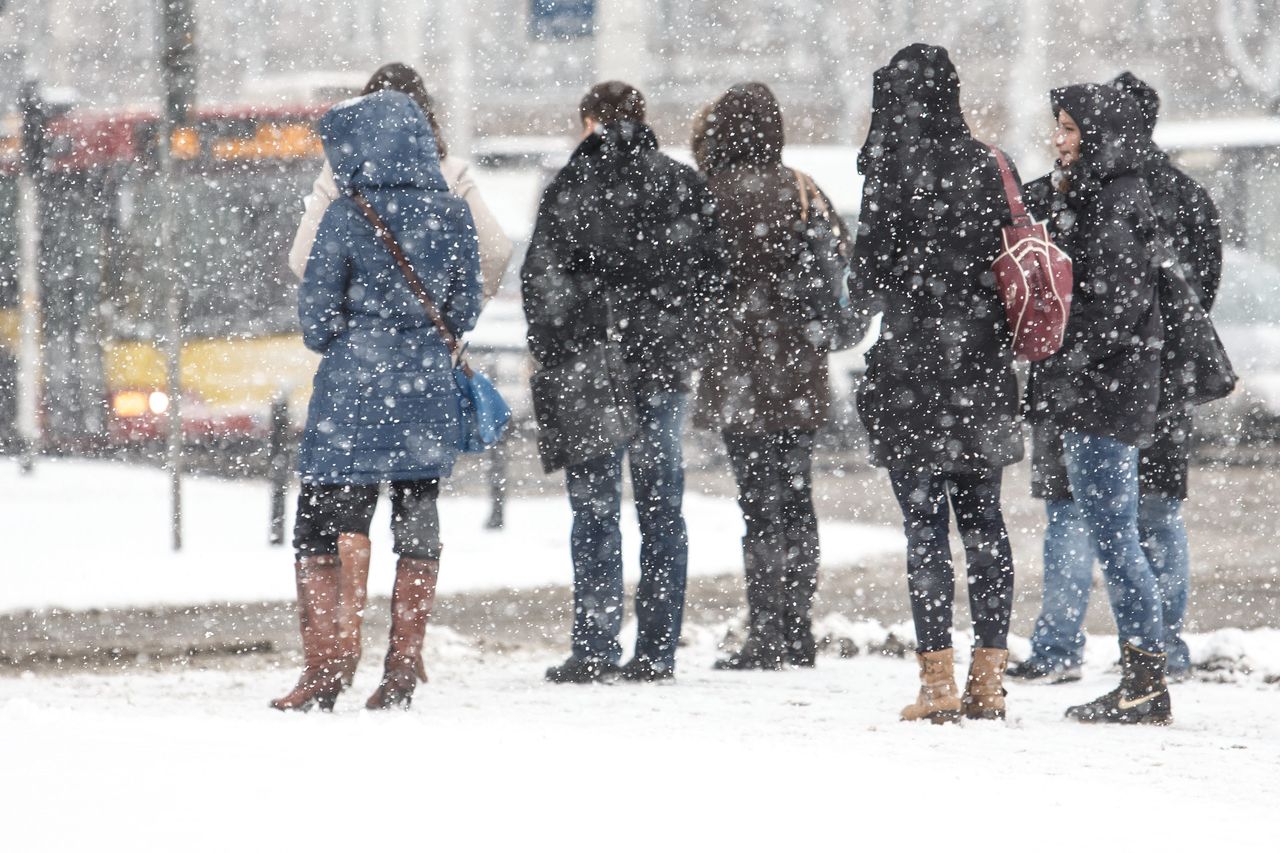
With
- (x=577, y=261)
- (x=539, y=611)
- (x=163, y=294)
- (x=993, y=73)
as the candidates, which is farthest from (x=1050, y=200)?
(x=993, y=73)

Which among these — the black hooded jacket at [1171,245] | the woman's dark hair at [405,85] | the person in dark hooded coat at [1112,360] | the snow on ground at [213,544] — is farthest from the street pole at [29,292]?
the person in dark hooded coat at [1112,360]

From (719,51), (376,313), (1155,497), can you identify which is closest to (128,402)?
(376,313)

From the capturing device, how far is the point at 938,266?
19.5 ft

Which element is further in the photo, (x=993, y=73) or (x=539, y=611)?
(x=993, y=73)

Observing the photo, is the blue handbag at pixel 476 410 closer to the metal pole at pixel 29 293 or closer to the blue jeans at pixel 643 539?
the blue jeans at pixel 643 539

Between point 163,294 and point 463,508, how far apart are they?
3.49 meters

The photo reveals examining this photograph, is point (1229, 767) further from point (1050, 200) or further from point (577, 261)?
point (577, 261)

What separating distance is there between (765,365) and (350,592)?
1731mm

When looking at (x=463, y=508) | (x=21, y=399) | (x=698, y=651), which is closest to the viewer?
(x=698, y=651)

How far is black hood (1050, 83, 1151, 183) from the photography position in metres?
6.05

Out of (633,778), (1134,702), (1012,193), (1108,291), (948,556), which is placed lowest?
(1134,702)

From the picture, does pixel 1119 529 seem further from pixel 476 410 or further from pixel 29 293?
pixel 29 293

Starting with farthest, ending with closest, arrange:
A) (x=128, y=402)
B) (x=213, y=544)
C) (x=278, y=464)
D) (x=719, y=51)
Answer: (x=719, y=51) < (x=128, y=402) < (x=213, y=544) < (x=278, y=464)

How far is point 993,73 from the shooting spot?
40406 millimetres
